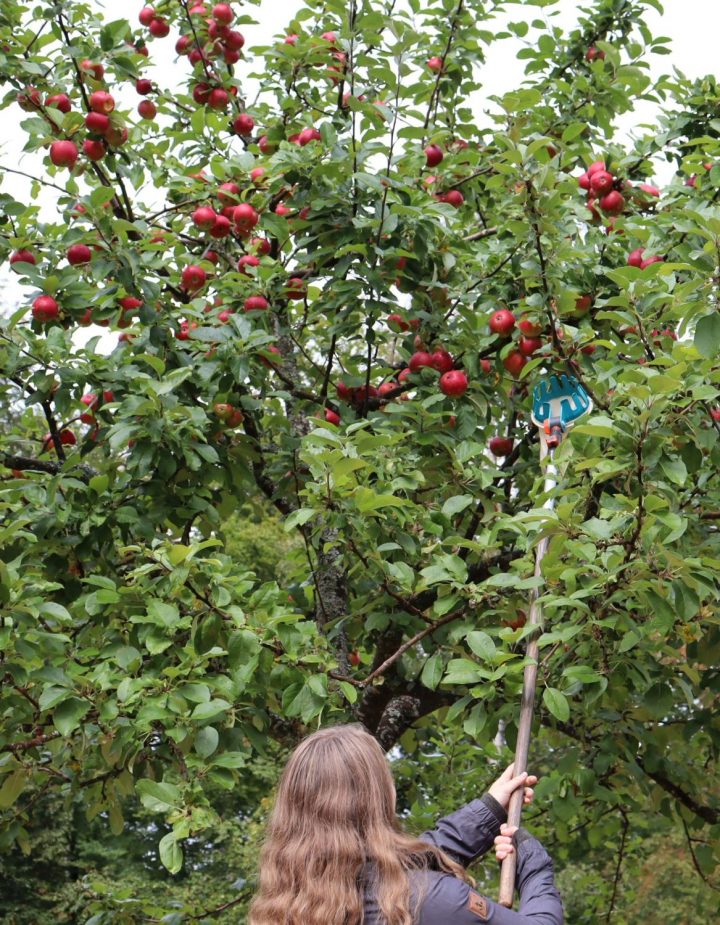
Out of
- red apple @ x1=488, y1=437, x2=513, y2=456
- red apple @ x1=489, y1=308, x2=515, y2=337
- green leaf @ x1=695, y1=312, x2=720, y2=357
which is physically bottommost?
green leaf @ x1=695, y1=312, x2=720, y2=357

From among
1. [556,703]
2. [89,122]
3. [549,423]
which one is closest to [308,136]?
[89,122]

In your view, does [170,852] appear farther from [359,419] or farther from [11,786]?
[359,419]

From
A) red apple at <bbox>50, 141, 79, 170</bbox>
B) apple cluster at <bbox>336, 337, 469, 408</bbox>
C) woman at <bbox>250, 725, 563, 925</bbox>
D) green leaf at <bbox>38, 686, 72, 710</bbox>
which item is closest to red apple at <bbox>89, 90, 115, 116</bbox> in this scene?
red apple at <bbox>50, 141, 79, 170</bbox>

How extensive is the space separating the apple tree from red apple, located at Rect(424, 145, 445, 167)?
1 cm

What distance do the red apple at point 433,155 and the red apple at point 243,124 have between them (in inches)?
36.9

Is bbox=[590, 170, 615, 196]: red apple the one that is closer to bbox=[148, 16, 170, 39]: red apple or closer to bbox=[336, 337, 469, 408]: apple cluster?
bbox=[336, 337, 469, 408]: apple cluster

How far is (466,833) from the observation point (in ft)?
6.59

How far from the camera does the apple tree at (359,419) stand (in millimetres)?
2914

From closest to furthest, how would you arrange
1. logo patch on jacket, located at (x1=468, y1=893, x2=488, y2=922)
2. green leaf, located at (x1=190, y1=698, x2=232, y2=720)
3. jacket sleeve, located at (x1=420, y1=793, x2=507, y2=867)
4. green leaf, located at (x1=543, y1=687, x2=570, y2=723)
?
logo patch on jacket, located at (x1=468, y1=893, x2=488, y2=922), jacket sleeve, located at (x1=420, y1=793, x2=507, y2=867), green leaf, located at (x1=543, y1=687, x2=570, y2=723), green leaf, located at (x1=190, y1=698, x2=232, y2=720)

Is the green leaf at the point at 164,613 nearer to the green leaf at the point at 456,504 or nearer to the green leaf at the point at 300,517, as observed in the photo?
the green leaf at the point at 300,517

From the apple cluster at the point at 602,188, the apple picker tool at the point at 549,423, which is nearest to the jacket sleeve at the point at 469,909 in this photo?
the apple picker tool at the point at 549,423

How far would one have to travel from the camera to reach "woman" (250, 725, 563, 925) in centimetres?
169

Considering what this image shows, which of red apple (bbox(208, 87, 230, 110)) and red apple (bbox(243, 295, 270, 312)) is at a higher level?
red apple (bbox(208, 87, 230, 110))

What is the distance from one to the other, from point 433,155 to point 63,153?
150 centimetres
